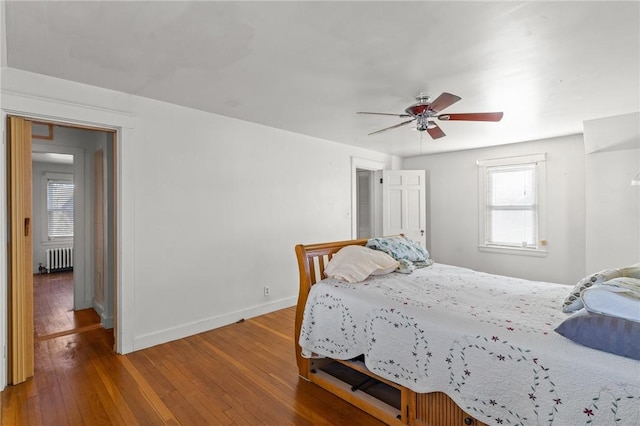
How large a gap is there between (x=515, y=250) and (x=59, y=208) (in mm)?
8804

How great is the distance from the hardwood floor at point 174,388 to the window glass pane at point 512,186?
4.10m

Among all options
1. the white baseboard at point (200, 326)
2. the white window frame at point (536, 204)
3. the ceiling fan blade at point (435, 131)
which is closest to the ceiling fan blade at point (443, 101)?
the ceiling fan blade at point (435, 131)

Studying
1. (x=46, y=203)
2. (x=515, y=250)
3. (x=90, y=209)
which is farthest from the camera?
(x=46, y=203)

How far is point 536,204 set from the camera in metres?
4.80

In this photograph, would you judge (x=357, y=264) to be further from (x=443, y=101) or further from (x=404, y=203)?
(x=404, y=203)

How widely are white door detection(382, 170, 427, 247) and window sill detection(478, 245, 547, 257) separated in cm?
100

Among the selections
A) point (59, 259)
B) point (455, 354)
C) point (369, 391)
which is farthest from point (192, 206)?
point (59, 259)

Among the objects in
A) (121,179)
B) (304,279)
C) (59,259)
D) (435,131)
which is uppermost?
(435,131)

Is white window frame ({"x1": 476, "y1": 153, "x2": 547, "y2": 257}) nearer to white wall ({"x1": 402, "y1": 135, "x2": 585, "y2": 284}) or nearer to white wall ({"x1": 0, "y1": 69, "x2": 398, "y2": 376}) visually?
white wall ({"x1": 402, "y1": 135, "x2": 585, "y2": 284})

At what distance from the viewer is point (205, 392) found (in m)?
2.31

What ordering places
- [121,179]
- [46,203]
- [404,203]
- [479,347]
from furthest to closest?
[46,203]
[404,203]
[121,179]
[479,347]

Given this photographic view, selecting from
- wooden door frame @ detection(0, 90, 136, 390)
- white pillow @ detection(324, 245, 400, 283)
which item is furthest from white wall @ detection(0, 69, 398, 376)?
white pillow @ detection(324, 245, 400, 283)

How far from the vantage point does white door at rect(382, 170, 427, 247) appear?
5695 mm

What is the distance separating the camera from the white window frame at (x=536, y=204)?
4.72m
